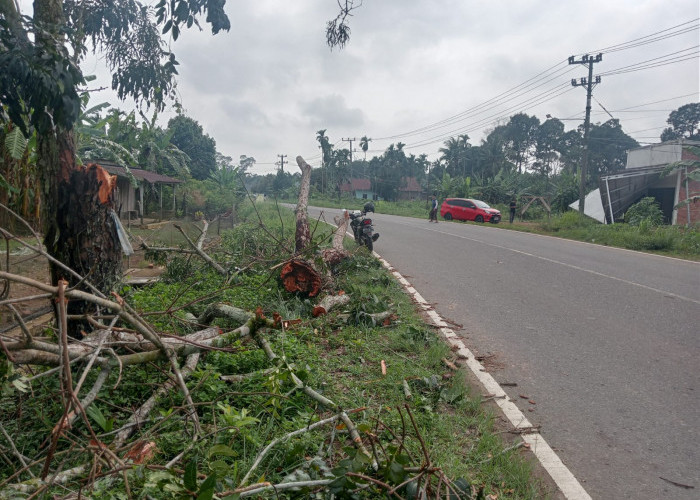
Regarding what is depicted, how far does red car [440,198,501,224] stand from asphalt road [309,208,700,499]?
1822 cm

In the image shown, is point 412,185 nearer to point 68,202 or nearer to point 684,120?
point 684,120

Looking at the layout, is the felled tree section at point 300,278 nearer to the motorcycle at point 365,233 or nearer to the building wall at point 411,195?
the motorcycle at point 365,233

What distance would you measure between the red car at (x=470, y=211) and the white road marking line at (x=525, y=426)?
24457 mm

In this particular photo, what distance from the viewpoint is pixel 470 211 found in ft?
99.6

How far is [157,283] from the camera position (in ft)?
25.1

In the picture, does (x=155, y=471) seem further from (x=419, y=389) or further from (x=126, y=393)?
(x=419, y=389)

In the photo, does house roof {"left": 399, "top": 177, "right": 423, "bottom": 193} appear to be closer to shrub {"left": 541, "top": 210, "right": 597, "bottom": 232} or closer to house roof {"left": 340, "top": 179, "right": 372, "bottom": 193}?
house roof {"left": 340, "top": 179, "right": 372, "bottom": 193}

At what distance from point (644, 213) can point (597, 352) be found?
21.5m

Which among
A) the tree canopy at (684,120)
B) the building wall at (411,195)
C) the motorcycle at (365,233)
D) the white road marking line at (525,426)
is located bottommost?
the white road marking line at (525,426)

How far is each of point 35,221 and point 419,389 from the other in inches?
573

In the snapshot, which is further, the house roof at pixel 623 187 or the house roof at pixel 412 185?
the house roof at pixel 412 185

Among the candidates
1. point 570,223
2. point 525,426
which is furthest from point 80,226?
point 570,223

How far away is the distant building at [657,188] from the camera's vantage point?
24.4 metres

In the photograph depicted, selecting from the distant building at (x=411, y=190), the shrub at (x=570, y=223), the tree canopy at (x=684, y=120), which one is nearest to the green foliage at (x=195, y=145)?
the shrub at (x=570, y=223)
